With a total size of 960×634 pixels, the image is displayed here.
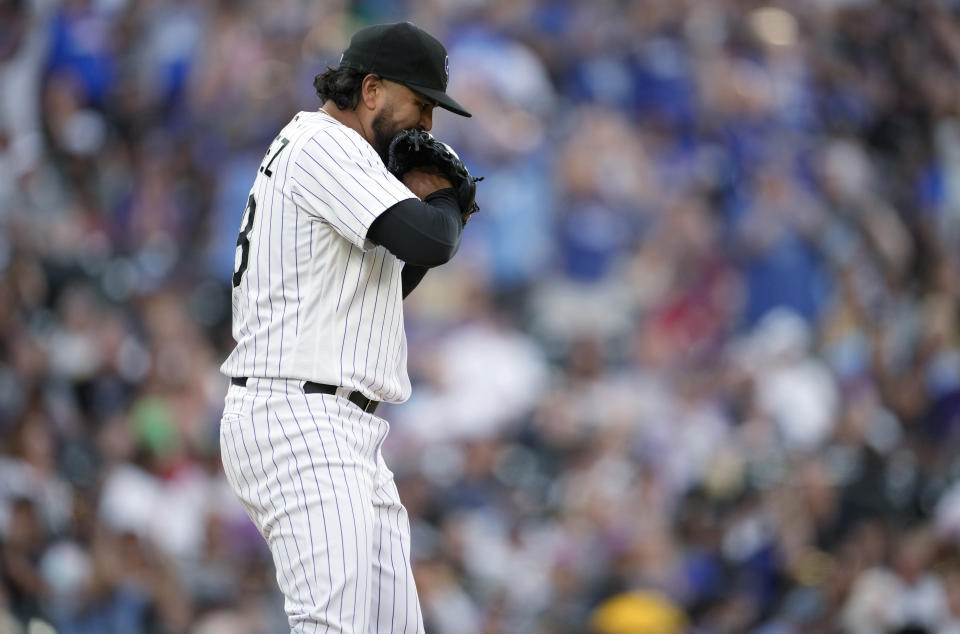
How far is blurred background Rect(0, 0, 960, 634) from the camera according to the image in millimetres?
7629

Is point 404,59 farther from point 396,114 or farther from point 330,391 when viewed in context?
point 330,391

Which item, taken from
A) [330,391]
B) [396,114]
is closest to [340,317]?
[330,391]

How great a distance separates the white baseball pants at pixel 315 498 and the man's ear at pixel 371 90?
74 centimetres

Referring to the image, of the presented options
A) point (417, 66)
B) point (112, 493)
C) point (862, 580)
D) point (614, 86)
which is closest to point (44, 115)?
point (112, 493)

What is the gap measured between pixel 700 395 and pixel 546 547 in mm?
1473

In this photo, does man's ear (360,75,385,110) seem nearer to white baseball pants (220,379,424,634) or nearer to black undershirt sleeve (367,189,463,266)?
black undershirt sleeve (367,189,463,266)

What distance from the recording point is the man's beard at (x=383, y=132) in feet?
12.2

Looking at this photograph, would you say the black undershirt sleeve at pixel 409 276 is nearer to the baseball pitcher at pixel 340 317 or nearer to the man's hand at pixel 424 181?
the baseball pitcher at pixel 340 317

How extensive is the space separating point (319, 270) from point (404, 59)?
569mm

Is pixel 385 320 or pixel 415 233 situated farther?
pixel 385 320

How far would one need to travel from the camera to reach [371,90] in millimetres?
3703

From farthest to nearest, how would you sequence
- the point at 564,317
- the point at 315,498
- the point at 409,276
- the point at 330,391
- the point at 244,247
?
the point at 564,317
the point at 409,276
the point at 244,247
the point at 330,391
the point at 315,498

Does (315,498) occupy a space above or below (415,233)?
below

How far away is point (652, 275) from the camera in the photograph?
970 centimetres
